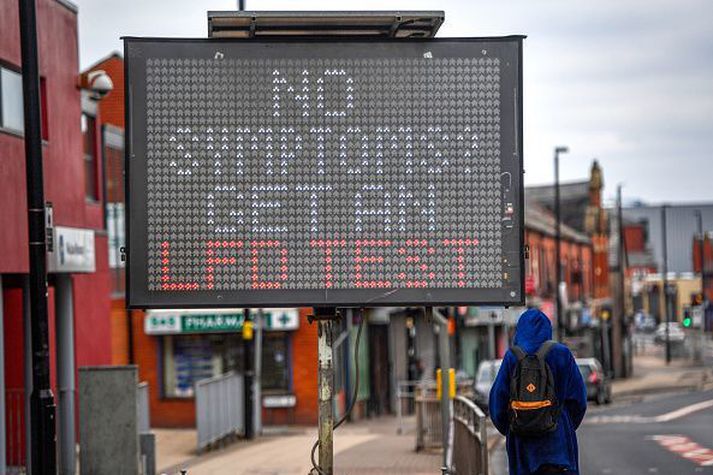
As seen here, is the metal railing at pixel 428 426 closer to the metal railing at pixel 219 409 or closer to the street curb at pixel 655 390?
the metal railing at pixel 219 409

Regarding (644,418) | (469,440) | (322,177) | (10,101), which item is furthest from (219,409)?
(322,177)

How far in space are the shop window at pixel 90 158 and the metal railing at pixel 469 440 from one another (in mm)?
9240

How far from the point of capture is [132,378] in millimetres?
17344

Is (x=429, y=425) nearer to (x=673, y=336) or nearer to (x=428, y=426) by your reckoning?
(x=428, y=426)

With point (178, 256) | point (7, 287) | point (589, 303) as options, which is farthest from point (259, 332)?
point (589, 303)

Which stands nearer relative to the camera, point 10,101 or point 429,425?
point 10,101

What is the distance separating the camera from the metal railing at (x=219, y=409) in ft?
78.4

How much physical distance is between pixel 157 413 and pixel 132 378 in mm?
16126

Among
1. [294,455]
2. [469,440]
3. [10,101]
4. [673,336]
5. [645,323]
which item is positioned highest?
[10,101]

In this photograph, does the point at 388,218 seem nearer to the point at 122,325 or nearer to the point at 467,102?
the point at 467,102

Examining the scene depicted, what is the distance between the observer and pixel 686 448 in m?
22.9

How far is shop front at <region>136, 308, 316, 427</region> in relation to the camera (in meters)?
32.3

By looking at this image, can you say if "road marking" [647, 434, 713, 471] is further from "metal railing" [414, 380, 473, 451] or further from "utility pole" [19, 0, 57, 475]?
"utility pole" [19, 0, 57, 475]

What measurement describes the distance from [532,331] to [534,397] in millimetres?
450
